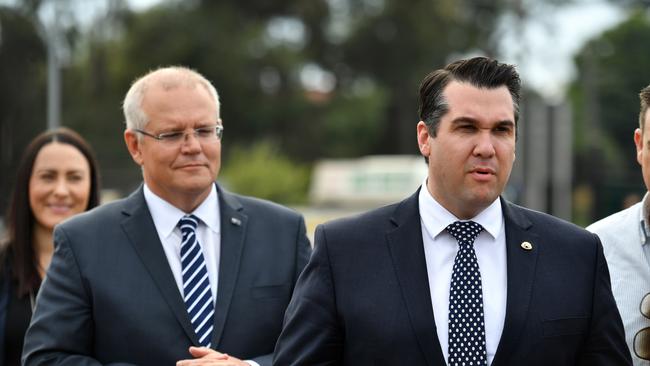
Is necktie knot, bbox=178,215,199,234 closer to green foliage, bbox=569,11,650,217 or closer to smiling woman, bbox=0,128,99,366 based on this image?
smiling woman, bbox=0,128,99,366

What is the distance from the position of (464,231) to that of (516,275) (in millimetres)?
225

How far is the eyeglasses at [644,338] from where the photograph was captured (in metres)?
3.97

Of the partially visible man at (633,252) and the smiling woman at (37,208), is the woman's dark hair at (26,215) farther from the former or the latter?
the partially visible man at (633,252)

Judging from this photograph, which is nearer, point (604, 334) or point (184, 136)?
point (604, 334)

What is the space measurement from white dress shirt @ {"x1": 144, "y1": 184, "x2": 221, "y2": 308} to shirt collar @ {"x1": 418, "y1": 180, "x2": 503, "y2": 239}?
1163mm

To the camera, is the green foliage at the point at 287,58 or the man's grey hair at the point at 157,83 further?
the green foliage at the point at 287,58

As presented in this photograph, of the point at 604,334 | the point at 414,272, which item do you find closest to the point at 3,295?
the point at 414,272

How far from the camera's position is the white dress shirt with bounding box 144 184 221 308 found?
4.48m

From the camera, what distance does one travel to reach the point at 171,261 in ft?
14.6

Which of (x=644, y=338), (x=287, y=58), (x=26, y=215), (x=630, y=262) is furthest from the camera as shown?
(x=287, y=58)

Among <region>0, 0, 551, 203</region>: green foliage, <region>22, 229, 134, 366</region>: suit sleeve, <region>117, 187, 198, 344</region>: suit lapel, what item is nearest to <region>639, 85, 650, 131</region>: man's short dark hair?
<region>117, 187, 198, 344</region>: suit lapel

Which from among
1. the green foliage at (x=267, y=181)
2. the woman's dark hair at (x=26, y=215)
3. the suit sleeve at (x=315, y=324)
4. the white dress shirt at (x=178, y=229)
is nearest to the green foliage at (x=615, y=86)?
the green foliage at (x=267, y=181)

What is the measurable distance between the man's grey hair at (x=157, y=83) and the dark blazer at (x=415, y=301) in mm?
1226

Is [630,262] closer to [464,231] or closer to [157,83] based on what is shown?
[464,231]
